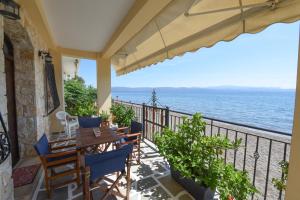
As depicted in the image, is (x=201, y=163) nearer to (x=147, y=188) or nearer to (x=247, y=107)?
(x=147, y=188)

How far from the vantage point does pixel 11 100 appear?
281 cm

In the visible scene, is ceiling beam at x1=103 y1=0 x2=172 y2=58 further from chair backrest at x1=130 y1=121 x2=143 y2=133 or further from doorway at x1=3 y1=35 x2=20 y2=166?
doorway at x1=3 y1=35 x2=20 y2=166

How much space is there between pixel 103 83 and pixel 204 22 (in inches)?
169

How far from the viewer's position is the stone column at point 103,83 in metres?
5.38

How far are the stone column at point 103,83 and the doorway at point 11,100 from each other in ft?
8.63

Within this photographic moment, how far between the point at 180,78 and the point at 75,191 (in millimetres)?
39497

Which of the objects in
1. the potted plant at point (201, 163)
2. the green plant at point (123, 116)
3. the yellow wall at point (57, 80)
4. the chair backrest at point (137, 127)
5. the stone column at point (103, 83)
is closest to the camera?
the potted plant at point (201, 163)

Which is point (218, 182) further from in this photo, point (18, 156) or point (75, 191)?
point (18, 156)

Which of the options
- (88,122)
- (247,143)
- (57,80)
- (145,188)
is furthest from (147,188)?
(57,80)

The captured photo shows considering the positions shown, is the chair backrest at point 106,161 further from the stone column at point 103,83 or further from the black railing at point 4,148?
the stone column at point 103,83

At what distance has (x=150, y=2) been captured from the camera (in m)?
1.86

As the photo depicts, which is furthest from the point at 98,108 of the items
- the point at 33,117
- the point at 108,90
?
the point at 33,117

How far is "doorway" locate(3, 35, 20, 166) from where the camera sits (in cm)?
267

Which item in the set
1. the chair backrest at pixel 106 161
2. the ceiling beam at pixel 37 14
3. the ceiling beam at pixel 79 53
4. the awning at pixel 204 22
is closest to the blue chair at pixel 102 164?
the chair backrest at pixel 106 161
